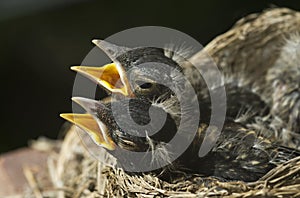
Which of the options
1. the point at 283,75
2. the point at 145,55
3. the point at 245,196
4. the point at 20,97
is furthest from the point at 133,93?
the point at 20,97

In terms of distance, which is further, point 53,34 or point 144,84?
point 53,34

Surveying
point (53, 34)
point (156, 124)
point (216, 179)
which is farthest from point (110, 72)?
point (53, 34)

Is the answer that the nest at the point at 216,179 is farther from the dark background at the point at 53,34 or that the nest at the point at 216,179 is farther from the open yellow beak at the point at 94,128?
the dark background at the point at 53,34

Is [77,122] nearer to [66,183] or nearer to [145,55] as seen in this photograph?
[145,55]

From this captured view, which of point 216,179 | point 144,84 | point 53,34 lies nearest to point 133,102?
point 144,84

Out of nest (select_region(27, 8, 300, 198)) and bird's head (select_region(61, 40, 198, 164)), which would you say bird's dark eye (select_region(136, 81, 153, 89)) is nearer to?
bird's head (select_region(61, 40, 198, 164))

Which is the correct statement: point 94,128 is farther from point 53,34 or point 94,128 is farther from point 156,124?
point 53,34

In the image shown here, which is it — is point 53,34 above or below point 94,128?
below
